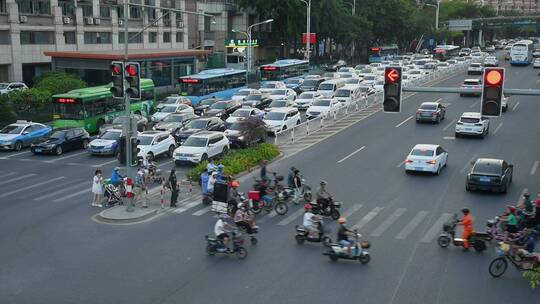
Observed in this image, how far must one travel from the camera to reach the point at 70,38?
7100cm

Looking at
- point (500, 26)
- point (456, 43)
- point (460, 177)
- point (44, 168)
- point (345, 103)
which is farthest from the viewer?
point (456, 43)

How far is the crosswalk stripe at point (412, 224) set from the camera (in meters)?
22.1

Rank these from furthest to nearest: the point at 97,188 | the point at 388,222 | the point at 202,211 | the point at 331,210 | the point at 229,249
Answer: the point at 97,188 → the point at 202,211 → the point at 331,210 → the point at 388,222 → the point at 229,249

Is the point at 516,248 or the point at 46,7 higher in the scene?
the point at 46,7

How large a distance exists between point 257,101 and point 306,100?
176 inches

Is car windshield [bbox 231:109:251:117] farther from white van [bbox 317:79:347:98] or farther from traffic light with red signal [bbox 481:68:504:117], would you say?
traffic light with red signal [bbox 481:68:504:117]

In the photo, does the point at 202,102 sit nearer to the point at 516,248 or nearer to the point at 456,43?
the point at 516,248

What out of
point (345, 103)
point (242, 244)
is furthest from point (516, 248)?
point (345, 103)

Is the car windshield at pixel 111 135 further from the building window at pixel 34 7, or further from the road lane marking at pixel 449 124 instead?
the building window at pixel 34 7

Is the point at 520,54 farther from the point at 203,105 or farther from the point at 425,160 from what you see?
the point at 425,160

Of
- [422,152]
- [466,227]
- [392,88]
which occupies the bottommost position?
[466,227]

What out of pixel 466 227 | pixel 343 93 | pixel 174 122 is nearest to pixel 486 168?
pixel 466 227

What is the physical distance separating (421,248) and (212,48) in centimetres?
8226

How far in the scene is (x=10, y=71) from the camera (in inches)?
2517
